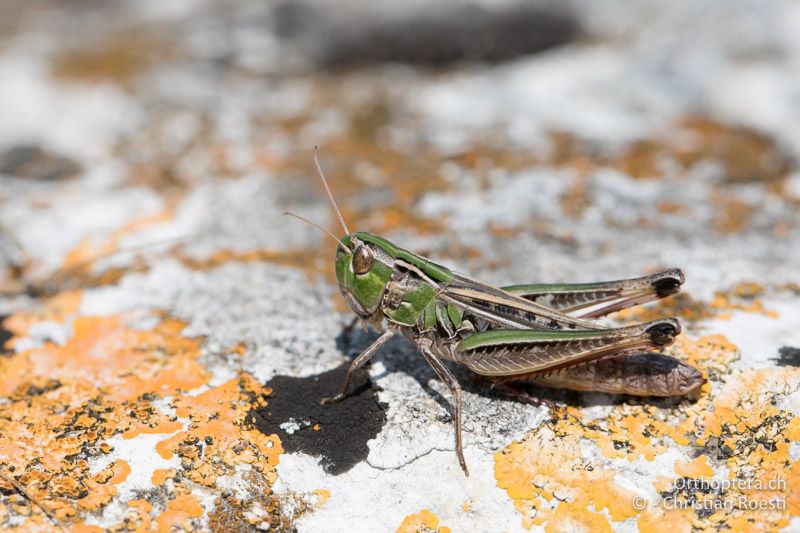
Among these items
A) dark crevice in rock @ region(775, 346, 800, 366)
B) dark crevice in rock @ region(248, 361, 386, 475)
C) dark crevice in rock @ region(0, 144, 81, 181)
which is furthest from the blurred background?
dark crevice in rock @ region(248, 361, 386, 475)

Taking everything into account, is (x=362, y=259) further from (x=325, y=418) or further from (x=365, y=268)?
(x=325, y=418)

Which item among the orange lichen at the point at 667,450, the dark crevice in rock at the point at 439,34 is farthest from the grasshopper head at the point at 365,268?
the dark crevice in rock at the point at 439,34

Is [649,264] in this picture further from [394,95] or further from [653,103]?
[394,95]

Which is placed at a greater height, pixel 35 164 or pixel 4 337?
pixel 35 164

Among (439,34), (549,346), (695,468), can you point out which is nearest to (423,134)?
(439,34)

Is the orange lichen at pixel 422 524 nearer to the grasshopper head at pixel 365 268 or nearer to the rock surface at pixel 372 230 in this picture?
the rock surface at pixel 372 230

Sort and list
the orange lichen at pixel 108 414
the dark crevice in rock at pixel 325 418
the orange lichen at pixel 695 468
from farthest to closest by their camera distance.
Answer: the dark crevice in rock at pixel 325 418
the orange lichen at pixel 695 468
the orange lichen at pixel 108 414
